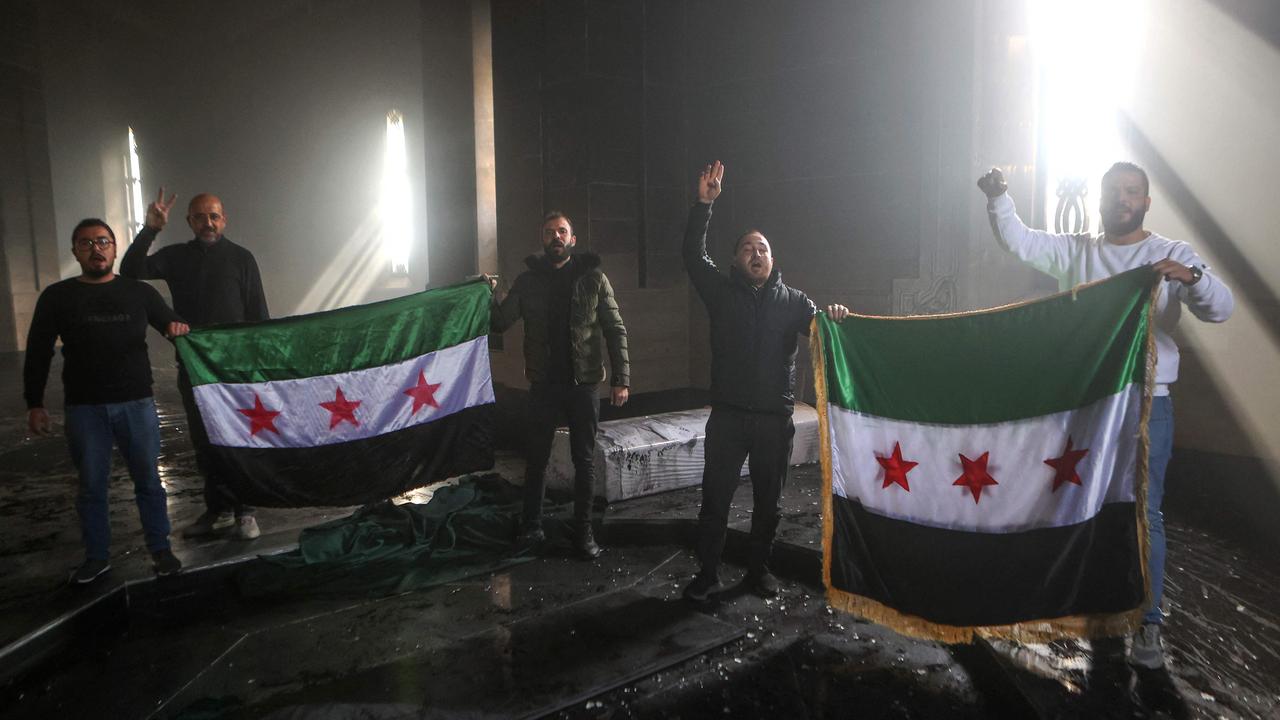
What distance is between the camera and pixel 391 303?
4609 millimetres

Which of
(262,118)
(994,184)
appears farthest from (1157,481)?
(262,118)

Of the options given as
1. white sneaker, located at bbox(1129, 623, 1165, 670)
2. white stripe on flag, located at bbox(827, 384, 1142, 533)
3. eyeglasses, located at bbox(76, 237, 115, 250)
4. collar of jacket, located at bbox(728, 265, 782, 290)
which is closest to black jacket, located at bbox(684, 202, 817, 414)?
collar of jacket, located at bbox(728, 265, 782, 290)

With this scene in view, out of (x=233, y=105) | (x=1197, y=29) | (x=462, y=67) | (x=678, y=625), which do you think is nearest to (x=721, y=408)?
(x=678, y=625)

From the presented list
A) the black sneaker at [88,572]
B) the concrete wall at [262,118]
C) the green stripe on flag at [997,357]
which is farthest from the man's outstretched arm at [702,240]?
the concrete wall at [262,118]

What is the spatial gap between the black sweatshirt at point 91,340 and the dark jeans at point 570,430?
2.07 meters

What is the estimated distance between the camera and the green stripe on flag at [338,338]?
4199 millimetres

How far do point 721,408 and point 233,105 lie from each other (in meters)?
21.2

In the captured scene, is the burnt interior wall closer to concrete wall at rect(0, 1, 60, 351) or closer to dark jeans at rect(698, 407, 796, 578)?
dark jeans at rect(698, 407, 796, 578)

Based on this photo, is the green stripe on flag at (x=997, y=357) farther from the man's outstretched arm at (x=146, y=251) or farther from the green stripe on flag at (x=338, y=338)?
the man's outstretched arm at (x=146, y=251)

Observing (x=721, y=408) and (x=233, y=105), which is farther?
(x=233, y=105)

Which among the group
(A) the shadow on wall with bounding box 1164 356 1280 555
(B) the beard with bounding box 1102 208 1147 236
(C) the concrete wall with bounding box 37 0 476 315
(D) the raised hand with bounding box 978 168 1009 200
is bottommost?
(A) the shadow on wall with bounding box 1164 356 1280 555

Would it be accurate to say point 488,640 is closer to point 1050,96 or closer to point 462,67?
point 1050,96

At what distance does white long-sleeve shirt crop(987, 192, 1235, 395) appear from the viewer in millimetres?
2922

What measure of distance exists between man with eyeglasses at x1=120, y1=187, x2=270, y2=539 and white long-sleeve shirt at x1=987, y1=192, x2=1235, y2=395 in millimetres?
4000
